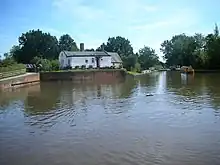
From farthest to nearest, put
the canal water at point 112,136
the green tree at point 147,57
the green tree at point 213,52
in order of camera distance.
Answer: the green tree at point 147,57 → the green tree at point 213,52 → the canal water at point 112,136

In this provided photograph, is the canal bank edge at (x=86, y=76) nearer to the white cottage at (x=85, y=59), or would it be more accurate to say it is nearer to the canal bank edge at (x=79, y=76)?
the canal bank edge at (x=79, y=76)

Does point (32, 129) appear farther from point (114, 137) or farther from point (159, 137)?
point (159, 137)

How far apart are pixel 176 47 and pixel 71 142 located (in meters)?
115

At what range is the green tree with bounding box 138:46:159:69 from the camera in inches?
4609

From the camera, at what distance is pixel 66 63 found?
72500 millimetres

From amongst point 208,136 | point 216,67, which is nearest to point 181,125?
point 208,136

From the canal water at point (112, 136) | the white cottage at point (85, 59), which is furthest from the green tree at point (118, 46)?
the canal water at point (112, 136)

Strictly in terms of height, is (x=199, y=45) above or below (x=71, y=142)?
above

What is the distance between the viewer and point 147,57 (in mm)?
119750

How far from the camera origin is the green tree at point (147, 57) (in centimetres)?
11706

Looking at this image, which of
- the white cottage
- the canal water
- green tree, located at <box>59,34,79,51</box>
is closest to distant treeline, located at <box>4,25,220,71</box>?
green tree, located at <box>59,34,79,51</box>

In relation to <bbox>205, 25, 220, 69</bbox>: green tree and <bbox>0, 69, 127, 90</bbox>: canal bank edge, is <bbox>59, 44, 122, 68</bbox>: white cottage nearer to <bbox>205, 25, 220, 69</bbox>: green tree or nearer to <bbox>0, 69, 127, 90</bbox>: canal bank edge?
<bbox>0, 69, 127, 90</bbox>: canal bank edge

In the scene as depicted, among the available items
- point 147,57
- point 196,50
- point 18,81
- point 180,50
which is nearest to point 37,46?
point 147,57

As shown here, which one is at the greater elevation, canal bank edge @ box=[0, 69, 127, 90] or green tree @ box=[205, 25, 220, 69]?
green tree @ box=[205, 25, 220, 69]
